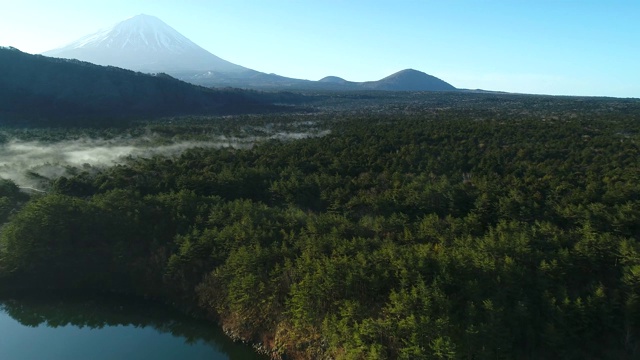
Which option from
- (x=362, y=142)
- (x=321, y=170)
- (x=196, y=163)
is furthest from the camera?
(x=362, y=142)

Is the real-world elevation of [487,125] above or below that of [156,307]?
above

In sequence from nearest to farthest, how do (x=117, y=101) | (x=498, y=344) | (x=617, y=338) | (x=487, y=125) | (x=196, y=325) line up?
(x=498, y=344) < (x=617, y=338) < (x=196, y=325) < (x=487, y=125) < (x=117, y=101)

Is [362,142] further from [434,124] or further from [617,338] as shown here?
[617,338]

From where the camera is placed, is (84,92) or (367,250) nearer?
(367,250)

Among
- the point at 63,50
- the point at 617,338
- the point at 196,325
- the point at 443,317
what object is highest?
the point at 63,50

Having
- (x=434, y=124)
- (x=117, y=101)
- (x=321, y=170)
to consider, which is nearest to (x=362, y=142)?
(x=321, y=170)

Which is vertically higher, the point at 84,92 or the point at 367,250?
the point at 84,92
